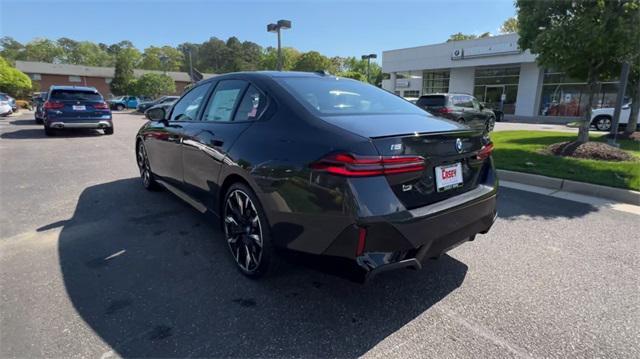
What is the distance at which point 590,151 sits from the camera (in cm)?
734

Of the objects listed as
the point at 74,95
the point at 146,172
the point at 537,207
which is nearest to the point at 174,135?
the point at 146,172

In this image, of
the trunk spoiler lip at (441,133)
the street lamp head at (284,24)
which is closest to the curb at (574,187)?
the trunk spoiler lip at (441,133)

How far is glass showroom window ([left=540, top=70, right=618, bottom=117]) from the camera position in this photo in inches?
978

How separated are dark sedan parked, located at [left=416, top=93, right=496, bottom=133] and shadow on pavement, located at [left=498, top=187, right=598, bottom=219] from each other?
279 inches

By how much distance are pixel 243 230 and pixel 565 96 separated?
99.8ft

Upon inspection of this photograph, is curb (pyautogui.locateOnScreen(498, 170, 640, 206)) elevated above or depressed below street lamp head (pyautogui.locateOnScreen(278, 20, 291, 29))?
below

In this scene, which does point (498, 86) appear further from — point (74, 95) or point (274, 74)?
point (274, 74)

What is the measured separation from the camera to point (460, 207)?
2.49 metres

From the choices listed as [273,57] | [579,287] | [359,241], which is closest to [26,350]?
[359,241]

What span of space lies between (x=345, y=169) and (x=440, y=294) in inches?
52.5

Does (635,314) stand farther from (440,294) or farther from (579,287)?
(440,294)

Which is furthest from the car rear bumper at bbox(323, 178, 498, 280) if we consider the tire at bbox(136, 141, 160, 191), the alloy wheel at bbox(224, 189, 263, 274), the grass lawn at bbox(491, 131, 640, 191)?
the grass lawn at bbox(491, 131, 640, 191)

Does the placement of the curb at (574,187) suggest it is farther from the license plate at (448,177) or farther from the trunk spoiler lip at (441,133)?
the license plate at (448,177)

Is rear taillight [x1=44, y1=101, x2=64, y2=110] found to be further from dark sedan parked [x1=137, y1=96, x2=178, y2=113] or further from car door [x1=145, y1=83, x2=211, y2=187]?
dark sedan parked [x1=137, y1=96, x2=178, y2=113]
